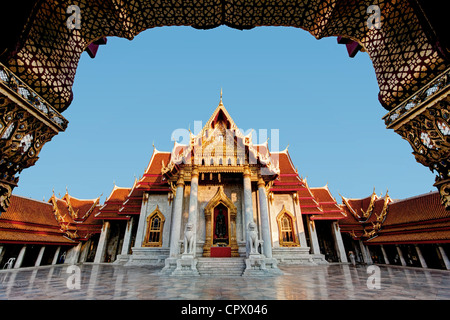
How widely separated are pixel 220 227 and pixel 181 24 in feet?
37.2

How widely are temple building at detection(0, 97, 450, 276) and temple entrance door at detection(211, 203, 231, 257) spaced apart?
0.19ft

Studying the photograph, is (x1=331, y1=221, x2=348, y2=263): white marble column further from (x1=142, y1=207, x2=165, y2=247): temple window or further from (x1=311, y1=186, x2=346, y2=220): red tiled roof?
(x1=142, y1=207, x2=165, y2=247): temple window

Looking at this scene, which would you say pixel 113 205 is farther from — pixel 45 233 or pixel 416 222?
pixel 416 222

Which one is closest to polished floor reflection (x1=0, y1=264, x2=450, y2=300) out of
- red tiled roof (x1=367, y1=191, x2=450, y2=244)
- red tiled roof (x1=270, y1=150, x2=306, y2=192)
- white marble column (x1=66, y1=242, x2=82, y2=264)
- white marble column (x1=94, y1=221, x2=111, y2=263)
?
red tiled roof (x1=367, y1=191, x2=450, y2=244)

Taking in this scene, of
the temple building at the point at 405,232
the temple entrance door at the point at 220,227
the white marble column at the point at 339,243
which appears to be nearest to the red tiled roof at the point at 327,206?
the white marble column at the point at 339,243

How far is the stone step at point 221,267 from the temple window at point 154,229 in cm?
583

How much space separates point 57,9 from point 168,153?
17543 mm

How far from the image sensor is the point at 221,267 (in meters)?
9.94

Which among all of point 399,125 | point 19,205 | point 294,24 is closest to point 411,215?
point 399,125

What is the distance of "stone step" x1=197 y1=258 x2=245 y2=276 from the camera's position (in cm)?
942

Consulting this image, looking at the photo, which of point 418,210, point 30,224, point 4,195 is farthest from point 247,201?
point 30,224

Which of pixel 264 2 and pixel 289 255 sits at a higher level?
pixel 264 2
